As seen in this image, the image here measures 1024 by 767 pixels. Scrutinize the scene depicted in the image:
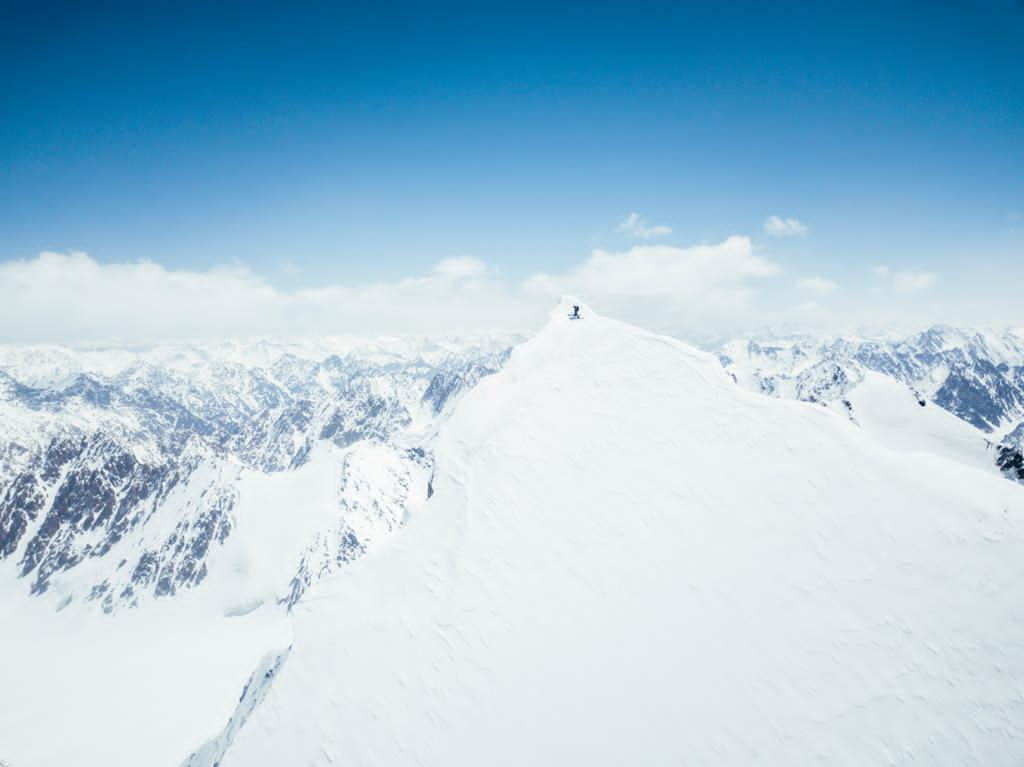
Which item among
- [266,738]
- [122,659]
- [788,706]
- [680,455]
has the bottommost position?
[122,659]

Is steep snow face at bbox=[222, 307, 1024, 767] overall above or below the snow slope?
below

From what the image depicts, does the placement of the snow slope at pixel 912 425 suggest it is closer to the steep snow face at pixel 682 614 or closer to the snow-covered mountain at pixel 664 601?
the steep snow face at pixel 682 614

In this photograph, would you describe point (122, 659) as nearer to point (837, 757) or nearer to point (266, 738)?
point (266, 738)

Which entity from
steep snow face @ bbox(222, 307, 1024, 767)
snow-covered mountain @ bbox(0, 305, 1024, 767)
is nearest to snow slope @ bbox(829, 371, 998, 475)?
steep snow face @ bbox(222, 307, 1024, 767)

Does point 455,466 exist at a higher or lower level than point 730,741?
higher

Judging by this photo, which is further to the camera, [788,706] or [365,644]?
[365,644]

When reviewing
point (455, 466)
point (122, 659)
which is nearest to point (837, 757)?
point (455, 466)

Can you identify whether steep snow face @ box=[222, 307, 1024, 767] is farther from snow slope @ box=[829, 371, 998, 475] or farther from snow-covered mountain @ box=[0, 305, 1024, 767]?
snow slope @ box=[829, 371, 998, 475]

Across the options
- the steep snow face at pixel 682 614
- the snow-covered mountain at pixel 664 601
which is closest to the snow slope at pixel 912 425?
the steep snow face at pixel 682 614
